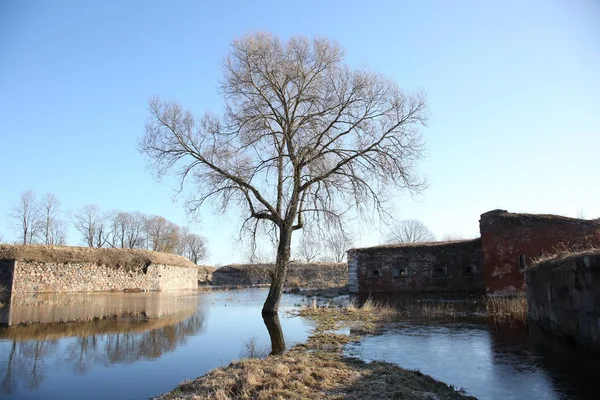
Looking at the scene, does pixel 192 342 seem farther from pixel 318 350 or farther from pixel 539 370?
pixel 539 370

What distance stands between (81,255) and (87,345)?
21.8m

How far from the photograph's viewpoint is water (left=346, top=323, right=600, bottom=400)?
22.4 ft

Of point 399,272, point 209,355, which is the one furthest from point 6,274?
point 399,272

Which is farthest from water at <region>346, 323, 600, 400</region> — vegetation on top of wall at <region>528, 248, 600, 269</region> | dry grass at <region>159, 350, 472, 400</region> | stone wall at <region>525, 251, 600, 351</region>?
vegetation on top of wall at <region>528, 248, 600, 269</region>

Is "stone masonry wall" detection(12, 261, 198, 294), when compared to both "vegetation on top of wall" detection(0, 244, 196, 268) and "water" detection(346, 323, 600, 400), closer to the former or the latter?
"vegetation on top of wall" detection(0, 244, 196, 268)

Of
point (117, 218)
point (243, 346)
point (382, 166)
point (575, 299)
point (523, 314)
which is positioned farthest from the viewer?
point (117, 218)

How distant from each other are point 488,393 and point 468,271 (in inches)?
974

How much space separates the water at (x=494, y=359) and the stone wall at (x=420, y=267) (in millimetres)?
17515

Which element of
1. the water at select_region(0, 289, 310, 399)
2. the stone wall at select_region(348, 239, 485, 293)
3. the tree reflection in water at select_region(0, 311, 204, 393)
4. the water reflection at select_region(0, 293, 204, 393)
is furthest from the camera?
the stone wall at select_region(348, 239, 485, 293)

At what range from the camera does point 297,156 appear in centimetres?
1694

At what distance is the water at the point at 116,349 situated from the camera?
7.03 metres

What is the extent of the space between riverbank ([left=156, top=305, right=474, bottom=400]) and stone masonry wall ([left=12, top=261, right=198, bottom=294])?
77.1 feet

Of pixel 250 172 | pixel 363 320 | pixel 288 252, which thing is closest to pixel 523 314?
pixel 363 320

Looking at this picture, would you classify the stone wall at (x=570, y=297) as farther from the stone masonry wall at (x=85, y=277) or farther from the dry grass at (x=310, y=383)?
the stone masonry wall at (x=85, y=277)
